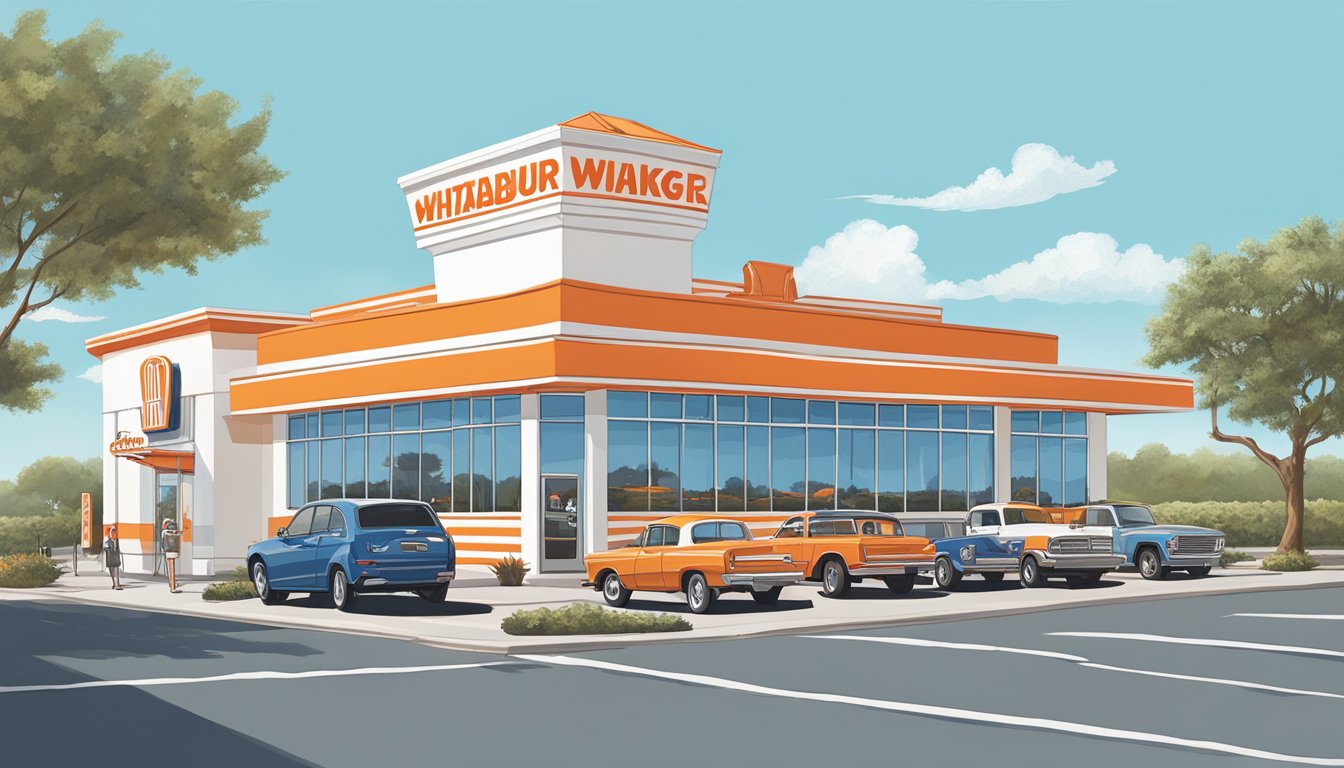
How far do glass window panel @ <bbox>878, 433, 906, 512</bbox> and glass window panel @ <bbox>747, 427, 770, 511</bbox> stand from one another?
3.97 m

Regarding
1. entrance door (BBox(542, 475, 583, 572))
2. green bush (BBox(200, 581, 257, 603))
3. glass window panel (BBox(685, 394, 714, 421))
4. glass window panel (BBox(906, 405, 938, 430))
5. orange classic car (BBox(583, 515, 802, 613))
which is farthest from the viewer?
glass window panel (BBox(906, 405, 938, 430))

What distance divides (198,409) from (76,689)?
93.9 ft

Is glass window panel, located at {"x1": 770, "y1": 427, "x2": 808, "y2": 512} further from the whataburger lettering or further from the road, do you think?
the road

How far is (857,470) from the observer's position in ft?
127

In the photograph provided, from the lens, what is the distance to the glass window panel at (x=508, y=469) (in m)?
34.2

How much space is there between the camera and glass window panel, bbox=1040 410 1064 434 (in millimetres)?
43219

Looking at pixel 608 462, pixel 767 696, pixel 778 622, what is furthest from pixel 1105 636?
pixel 608 462

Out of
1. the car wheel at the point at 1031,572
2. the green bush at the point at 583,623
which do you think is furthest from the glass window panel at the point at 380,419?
the green bush at the point at 583,623

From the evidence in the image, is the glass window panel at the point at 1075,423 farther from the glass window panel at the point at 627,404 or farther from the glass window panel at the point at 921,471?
the glass window panel at the point at 627,404

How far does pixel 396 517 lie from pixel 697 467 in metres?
11.7

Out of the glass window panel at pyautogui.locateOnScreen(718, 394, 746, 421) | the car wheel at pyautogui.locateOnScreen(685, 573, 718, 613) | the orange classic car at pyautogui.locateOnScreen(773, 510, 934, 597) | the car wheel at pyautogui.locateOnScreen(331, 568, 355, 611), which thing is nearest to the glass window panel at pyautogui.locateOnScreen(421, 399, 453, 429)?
the glass window panel at pyautogui.locateOnScreen(718, 394, 746, 421)

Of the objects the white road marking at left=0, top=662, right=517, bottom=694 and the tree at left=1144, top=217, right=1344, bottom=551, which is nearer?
the white road marking at left=0, top=662, right=517, bottom=694

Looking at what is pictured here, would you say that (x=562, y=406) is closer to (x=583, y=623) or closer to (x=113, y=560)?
(x=113, y=560)

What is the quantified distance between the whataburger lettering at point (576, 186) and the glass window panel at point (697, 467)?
266 inches
